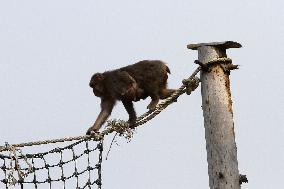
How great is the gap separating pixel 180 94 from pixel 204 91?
65 centimetres

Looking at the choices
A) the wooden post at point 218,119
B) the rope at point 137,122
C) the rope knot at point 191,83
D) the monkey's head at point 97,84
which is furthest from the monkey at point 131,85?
the wooden post at point 218,119

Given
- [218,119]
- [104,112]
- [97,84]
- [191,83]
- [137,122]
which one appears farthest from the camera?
[97,84]

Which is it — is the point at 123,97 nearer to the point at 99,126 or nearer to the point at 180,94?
the point at 99,126

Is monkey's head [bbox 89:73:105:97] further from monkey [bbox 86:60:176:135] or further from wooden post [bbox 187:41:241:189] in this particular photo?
wooden post [bbox 187:41:241:189]

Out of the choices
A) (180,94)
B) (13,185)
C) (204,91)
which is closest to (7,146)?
(13,185)

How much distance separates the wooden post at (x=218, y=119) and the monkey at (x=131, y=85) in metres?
2.40

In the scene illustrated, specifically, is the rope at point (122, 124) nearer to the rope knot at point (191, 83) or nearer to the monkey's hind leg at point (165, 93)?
the rope knot at point (191, 83)

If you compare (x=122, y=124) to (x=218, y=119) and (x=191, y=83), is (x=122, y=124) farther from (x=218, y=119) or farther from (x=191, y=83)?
(x=218, y=119)

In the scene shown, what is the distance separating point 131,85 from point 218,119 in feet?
10.3

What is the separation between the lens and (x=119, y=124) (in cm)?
572

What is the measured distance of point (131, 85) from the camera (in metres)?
7.44

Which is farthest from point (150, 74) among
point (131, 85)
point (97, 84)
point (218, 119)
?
point (218, 119)

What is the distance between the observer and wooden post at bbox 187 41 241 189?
4.24m

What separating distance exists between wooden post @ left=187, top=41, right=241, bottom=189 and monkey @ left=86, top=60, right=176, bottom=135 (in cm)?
240
